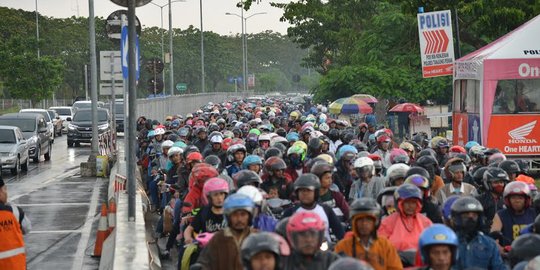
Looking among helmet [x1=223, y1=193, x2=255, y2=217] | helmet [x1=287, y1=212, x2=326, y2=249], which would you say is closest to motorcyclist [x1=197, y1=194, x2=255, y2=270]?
helmet [x1=223, y1=193, x2=255, y2=217]

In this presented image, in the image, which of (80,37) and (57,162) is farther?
(80,37)

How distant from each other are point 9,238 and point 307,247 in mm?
4542

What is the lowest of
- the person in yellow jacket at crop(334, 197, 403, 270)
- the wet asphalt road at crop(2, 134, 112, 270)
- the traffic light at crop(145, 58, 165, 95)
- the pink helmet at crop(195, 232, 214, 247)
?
the wet asphalt road at crop(2, 134, 112, 270)

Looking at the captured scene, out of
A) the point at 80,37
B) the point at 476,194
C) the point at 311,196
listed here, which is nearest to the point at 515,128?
the point at 476,194

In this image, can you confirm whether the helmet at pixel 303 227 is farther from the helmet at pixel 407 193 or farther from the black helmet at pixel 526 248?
the helmet at pixel 407 193

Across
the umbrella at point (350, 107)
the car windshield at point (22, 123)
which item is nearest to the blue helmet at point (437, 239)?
the car windshield at point (22, 123)

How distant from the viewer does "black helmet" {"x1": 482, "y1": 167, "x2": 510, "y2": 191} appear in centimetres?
1267

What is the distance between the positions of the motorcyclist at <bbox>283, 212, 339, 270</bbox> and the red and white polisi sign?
73.0 ft

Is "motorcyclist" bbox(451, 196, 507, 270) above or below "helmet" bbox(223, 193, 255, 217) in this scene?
below

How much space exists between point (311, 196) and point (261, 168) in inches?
222

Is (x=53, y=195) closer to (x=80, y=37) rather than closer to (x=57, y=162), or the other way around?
(x=57, y=162)

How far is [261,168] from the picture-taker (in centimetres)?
1605

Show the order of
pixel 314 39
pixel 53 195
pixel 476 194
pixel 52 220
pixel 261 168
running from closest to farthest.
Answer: pixel 476 194
pixel 261 168
pixel 52 220
pixel 53 195
pixel 314 39

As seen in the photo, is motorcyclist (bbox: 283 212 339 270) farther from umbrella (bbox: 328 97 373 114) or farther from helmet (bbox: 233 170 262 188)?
umbrella (bbox: 328 97 373 114)
